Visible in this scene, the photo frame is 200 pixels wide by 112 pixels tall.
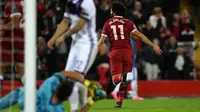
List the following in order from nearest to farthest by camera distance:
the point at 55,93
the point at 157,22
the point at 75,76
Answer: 1. the point at 55,93
2. the point at 75,76
3. the point at 157,22

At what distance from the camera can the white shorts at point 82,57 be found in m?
8.44

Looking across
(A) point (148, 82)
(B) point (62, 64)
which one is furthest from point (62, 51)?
(A) point (148, 82)

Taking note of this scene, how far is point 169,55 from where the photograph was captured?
18203 mm

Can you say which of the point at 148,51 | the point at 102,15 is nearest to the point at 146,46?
the point at 148,51

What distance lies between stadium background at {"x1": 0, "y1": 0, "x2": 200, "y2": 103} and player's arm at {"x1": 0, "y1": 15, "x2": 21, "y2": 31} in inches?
208

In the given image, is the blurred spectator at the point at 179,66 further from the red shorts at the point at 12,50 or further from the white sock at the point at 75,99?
the white sock at the point at 75,99

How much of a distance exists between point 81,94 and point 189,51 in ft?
34.0

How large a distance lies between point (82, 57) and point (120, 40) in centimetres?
346

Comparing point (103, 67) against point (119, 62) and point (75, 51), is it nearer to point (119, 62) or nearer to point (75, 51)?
point (119, 62)

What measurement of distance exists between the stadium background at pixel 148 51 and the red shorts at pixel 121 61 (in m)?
4.17

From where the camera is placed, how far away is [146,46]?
60.0 feet

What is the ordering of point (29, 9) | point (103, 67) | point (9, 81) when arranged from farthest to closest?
1. point (103, 67)
2. point (9, 81)
3. point (29, 9)

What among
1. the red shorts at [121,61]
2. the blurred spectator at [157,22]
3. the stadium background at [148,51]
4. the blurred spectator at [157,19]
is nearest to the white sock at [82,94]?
the red shorts at [121,61]

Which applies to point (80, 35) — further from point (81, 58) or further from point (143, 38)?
point (143, 38)
